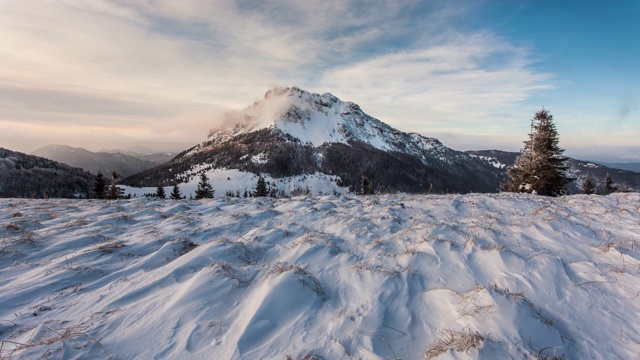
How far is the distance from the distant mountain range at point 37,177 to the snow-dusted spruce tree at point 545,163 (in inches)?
5116

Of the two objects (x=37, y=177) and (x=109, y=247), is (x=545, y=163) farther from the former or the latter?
(x=37, y=177)

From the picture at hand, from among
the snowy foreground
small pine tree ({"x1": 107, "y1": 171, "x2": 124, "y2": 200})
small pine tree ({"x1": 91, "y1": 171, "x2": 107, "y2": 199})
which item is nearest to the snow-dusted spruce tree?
the snowy foreground

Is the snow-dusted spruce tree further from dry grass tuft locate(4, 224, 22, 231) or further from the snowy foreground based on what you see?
dry grass tuft locate(4, 224, 22, 231)

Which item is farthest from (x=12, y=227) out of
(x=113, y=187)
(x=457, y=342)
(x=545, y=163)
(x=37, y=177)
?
(x=37, y=177)

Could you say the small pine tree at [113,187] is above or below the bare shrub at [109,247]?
below

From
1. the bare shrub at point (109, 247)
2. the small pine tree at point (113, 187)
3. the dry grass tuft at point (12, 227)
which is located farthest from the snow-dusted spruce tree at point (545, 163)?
the small pine tree at point (113, 187)

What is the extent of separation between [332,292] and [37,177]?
512ft

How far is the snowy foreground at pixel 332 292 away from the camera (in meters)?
2.97

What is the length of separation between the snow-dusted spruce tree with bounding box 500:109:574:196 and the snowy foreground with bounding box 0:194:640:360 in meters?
21.5

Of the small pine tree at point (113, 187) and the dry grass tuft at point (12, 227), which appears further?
the small pine tree at point (113, 187)

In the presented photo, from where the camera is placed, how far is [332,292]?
13.7ft

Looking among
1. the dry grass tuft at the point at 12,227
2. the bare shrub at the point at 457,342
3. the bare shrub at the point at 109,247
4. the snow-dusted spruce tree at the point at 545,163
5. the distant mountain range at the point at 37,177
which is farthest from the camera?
the distant mountain range at the point at 37,177

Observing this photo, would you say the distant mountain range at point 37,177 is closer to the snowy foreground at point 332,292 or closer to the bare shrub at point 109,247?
the bare shrub at point 109,247

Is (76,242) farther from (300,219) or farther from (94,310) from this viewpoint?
(300,219)
